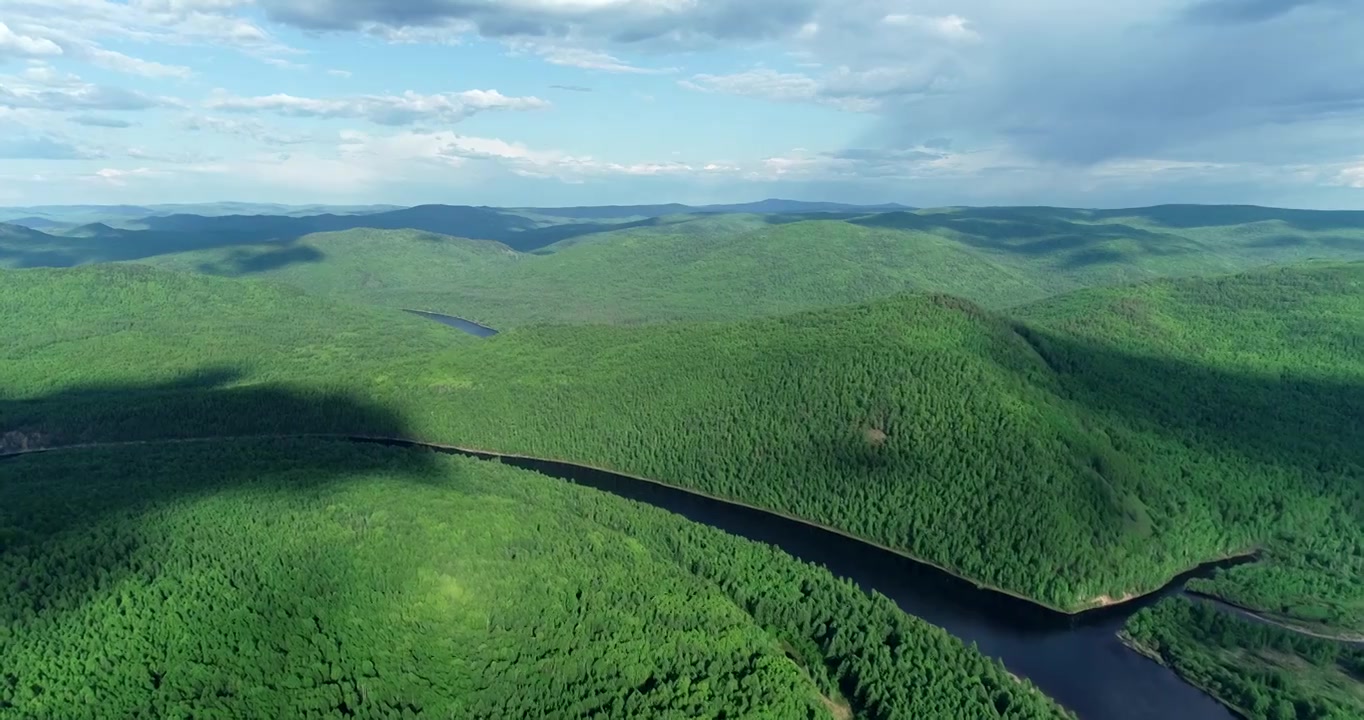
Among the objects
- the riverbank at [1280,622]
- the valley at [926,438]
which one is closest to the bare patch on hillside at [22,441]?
the valley at [926,438]

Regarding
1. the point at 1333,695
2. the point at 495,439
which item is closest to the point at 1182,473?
the point at 1333,695

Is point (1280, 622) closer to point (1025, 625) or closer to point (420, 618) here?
point (1025, 625)

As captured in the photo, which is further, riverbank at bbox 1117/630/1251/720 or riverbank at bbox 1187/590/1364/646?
riverbank at bbox 1187/590/1364/646

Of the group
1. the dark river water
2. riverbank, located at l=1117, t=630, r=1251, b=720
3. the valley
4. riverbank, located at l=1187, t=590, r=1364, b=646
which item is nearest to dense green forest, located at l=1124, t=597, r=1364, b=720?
riverbank, located at l=1117, t=630, r=1251, b=720

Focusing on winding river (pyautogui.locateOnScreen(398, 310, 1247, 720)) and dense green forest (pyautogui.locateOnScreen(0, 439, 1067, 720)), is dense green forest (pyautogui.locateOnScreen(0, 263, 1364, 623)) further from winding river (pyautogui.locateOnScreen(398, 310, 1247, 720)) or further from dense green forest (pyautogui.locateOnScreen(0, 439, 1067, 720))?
dense green forest (pyautogui.locateOnScreen(0, 439, 1067, 720))

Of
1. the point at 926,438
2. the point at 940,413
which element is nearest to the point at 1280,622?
the point at 926,438

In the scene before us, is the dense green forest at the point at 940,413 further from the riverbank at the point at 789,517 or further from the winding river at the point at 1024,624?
the winding river at the point at 1024,624
